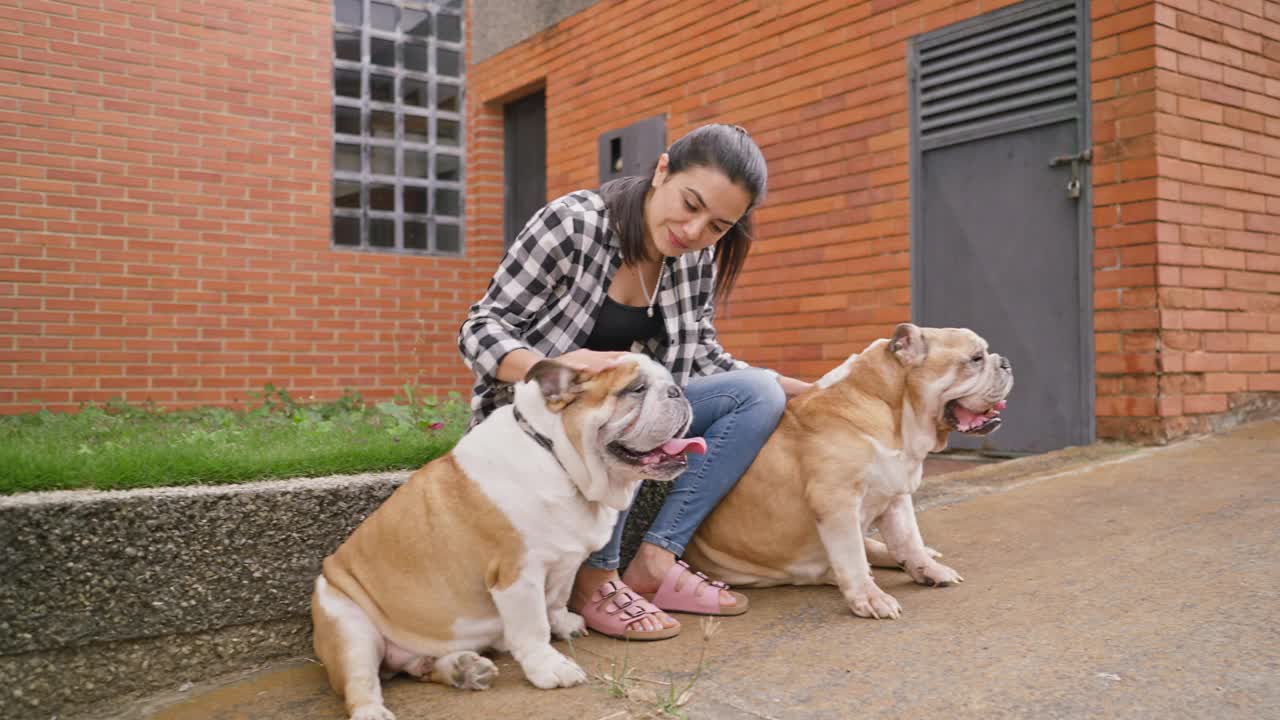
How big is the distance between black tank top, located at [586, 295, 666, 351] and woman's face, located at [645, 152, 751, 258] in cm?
25

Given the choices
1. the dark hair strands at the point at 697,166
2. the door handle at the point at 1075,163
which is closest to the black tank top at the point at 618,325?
the dark hair strands at the point at 697,166

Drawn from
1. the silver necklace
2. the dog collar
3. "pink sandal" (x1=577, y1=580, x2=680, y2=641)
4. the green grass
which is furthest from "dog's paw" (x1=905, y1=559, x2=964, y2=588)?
the green grass

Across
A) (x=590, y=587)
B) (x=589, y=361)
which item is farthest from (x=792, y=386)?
(x=589, y=361)

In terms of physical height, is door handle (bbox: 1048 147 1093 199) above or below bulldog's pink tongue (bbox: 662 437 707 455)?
above

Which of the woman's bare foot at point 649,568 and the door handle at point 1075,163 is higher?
the door handle at point 1075,163

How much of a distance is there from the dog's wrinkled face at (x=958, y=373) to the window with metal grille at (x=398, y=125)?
6210 millimetres

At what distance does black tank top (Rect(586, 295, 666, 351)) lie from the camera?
9.70ft

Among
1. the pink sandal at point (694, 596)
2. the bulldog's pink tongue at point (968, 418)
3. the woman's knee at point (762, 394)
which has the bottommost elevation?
the pink sandal at point (694, 596)

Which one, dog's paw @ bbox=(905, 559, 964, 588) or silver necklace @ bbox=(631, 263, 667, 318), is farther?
silver necklace @ bbox=(631, 263, 667, 318)

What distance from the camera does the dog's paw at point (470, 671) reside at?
2.20 m

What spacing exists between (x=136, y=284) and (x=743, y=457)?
233 inches

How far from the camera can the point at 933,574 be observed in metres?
2.83

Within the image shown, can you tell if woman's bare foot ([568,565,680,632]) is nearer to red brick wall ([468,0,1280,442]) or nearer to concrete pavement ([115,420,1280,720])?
concrete pavement ([115,420,1280,720])

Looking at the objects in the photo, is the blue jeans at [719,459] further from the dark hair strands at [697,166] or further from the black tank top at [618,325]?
the dark hair strands at [697,166]
